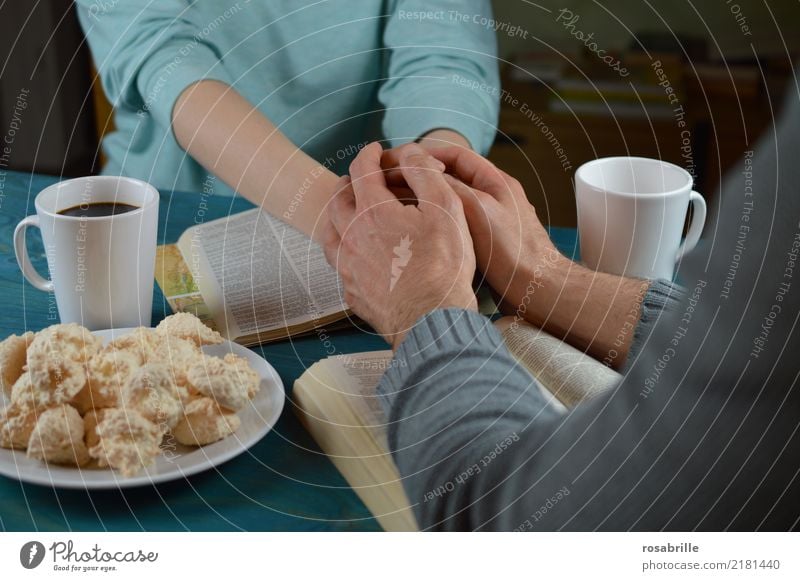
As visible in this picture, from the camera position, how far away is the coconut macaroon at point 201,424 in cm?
30

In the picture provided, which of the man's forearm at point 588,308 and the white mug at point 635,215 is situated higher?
the white mug at point 635,215

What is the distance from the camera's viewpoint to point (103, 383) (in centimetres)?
30

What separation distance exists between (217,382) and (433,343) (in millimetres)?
86

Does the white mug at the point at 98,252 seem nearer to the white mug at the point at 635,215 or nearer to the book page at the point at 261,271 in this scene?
the book page at the point at 261,271

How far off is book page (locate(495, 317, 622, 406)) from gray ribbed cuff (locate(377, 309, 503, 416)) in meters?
0.04

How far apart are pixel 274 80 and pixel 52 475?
0.36 meters

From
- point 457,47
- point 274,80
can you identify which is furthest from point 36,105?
point 457,47

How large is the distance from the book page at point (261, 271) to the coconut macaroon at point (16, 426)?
0.40 feet

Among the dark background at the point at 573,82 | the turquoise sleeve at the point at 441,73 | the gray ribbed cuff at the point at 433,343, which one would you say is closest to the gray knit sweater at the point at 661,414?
the gray ribbed cuff at the point at 433,343

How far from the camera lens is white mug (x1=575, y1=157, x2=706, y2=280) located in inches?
15.8

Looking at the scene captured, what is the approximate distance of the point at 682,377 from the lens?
0.26m

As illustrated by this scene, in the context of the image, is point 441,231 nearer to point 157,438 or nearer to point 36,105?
point 157,438

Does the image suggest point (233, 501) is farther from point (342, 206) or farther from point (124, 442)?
point (342, 206)

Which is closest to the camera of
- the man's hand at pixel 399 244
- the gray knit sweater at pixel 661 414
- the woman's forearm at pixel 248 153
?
the gray knit sweater at pixel 661 414
